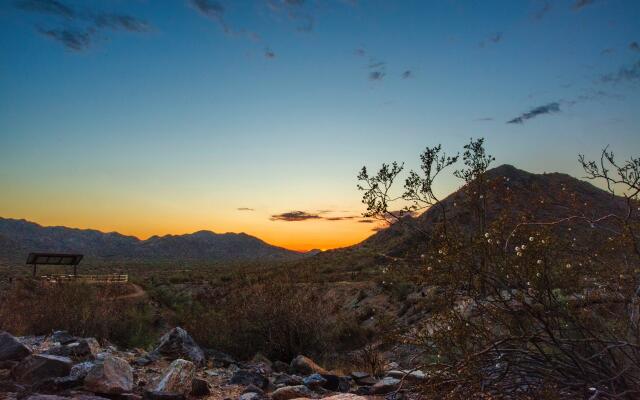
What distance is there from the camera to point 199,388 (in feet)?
26.5

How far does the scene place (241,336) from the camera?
1342 cm

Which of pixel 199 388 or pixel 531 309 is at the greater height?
pixel 531 309

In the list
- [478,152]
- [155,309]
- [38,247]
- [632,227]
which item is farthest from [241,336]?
[38,247]

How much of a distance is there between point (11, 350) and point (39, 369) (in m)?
1.21

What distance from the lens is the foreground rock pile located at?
7.23 meters

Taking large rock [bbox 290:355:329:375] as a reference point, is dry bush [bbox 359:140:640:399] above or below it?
above

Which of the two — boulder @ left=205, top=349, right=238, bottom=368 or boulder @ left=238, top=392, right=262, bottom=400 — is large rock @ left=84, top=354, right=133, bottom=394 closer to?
boulder @ left=238, top=392, right=262, bottom=400

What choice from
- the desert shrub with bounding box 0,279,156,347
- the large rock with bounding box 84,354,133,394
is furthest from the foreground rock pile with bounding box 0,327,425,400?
the desert shrub with bounding box 0,279,156,347

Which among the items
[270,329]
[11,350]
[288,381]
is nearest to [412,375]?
[288,381]

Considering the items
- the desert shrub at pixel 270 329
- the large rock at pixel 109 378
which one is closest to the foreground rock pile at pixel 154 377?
the large rock at pixel 109 378

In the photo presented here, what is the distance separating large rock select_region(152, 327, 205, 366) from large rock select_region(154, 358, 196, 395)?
7.32 ft

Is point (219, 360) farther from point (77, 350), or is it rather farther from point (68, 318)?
point (68, 318)

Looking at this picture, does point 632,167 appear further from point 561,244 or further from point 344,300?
point 344,300

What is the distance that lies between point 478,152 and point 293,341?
22.4 feet
